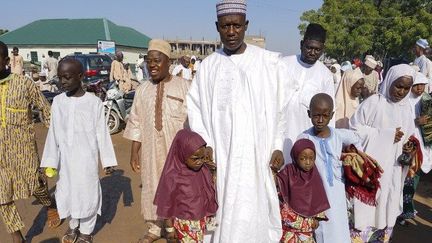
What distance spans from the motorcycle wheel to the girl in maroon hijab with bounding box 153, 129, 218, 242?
6694 mm

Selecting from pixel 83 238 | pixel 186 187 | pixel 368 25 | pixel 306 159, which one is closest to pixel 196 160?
pixel 186 187

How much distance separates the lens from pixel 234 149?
268 cm

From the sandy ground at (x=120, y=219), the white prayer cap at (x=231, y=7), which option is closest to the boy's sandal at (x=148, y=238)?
the sandy ground at (x=120, y=219)

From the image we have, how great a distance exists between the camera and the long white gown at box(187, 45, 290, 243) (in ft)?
8.80

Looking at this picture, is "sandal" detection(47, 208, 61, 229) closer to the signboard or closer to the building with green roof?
the signboard

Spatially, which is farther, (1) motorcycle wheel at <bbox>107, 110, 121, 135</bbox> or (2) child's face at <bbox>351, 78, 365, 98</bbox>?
(1) motorcycle wheel at <bbox>107, 110, 121, 135</bbox>

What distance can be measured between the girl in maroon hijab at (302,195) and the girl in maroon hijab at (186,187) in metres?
0.59

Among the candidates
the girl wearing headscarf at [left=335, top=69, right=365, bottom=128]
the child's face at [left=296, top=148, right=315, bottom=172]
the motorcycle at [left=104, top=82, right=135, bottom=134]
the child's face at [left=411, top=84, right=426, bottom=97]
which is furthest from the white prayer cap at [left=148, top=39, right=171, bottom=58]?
the motorcycle at [left=104, top=82, right=135, bottom=134]

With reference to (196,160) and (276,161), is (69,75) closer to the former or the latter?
(196,160)

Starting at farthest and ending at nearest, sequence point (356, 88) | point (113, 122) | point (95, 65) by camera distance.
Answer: point (95, 65) → point (113, 122) → point (356, 88)

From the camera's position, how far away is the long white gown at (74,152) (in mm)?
3400

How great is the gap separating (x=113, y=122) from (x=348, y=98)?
6.16 meters

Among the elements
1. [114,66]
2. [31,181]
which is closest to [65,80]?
[31,181]

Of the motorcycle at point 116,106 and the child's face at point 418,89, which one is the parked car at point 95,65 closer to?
the motorcycle at point 116,106
